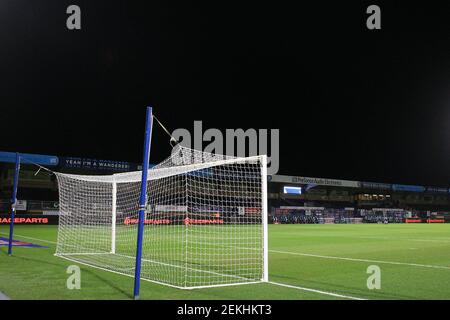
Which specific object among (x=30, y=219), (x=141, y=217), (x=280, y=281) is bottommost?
(x=280, y=281)

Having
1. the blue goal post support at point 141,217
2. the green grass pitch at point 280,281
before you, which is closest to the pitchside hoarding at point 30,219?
the green grass pitch at point 280,281

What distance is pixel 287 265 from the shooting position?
10.9 metres

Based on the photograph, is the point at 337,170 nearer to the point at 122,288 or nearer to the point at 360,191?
the point at 360,191

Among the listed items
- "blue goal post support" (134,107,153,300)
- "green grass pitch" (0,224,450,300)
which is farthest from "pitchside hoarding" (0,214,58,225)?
"blue goal post support" (134,107,153,300)

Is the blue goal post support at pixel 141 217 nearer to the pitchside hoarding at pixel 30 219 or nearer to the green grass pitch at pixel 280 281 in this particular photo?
the green grass pitch at pixel 280 281

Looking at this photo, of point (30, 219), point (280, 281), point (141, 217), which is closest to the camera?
point (141, 217)

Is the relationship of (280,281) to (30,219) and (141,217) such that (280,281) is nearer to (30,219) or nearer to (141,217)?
(141,217)

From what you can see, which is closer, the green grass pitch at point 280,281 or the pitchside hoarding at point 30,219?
the green grass pitch at point 280,281

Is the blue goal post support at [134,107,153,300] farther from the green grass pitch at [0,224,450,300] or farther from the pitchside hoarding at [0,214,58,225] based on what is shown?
the pitchside hoarding at [0,214,58,225]

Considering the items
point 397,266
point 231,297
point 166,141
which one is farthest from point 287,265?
point 166,141

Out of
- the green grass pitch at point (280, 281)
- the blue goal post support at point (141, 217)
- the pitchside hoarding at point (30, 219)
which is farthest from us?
the pitchside hoarding at point (30, 219)

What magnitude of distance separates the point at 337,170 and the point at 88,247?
2004 inches

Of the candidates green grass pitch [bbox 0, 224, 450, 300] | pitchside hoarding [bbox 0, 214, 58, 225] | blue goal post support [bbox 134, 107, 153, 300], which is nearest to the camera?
blue goal post support [bbox 134, 107, 153, 300]

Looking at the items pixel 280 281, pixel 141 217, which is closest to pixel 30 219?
pixel 280 281
